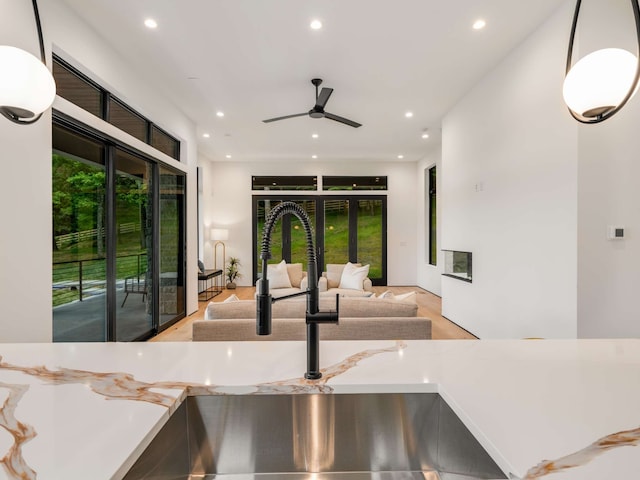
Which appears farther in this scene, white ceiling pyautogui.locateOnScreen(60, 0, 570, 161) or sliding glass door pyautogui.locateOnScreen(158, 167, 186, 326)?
sliding glass door pyautogui.locateOnScreen(158, 167, 186, 326)

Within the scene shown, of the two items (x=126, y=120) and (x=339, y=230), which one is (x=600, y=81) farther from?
(x=339, y=230)

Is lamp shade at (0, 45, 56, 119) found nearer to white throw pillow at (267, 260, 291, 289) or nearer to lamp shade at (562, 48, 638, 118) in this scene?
lamp shade at (562, 48, 638, 118)

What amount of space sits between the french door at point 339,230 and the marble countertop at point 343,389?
6920 millimetres

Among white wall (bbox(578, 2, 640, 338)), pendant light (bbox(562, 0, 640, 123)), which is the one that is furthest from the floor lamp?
pendant light (bbox(562, 0, 640, 123))

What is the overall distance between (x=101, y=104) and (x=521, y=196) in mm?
3955

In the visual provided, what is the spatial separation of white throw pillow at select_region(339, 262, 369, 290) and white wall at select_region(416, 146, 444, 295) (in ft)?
6.93

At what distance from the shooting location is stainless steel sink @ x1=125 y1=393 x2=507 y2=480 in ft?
2.76

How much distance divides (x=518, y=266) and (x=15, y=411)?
11.5 feet

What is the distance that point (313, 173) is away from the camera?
8.07 metres

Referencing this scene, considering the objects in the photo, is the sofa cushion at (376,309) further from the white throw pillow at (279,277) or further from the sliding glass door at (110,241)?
the white throw pillow at (279,277)

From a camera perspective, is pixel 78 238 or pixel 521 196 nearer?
pixel 78 238

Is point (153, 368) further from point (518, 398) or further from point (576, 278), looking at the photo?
point (576, 278)

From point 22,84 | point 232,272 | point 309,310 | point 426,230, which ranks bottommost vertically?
point 232,272

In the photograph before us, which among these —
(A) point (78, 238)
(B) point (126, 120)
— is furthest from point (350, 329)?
(B) point (126, 120)
